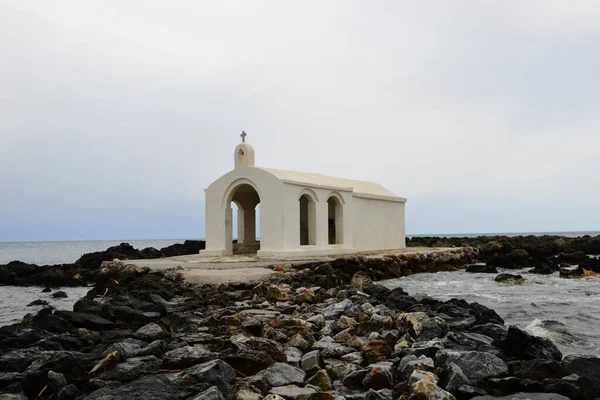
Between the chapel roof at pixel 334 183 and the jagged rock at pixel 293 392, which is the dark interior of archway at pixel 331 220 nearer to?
the chapel roof at pixel 334 183

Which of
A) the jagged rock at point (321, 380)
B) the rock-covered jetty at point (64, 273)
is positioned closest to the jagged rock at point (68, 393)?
the jagged rock at point (321, 380)

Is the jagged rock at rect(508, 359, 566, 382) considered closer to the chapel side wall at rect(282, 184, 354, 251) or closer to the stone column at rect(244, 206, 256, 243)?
the chapel side wall at rect(282, 184, 354, 251)

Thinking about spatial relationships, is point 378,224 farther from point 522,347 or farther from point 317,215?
point 522,347

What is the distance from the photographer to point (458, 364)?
5.54 m

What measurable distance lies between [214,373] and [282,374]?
0.80 m

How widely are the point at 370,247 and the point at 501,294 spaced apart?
9.01 meters

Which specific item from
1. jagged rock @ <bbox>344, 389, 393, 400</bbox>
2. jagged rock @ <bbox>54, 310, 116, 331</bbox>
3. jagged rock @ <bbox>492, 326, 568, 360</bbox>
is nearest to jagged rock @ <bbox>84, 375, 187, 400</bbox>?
jagged rock @ <bbox>344, 389, 393, 400</bbox>

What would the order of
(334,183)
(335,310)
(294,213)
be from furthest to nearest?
(334,183), (294,213), (335,310)

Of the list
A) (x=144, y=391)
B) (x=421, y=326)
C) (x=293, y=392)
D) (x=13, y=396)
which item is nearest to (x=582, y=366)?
(x=421, y=326)

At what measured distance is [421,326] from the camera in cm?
735

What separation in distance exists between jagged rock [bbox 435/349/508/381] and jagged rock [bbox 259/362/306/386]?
1.72m

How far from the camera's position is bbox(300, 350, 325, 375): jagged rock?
584 centimetres

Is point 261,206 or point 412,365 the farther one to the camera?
point 261,206

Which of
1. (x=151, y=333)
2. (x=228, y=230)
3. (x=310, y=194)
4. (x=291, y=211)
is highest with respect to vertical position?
(x=310, y=194)
